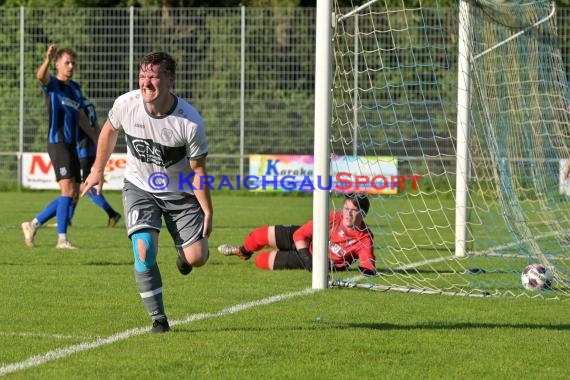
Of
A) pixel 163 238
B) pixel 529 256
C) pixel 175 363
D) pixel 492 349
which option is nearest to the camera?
pixel 175 363

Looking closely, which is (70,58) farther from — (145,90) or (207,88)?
(207,88)

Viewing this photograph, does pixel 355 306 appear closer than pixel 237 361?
No

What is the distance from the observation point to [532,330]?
6.84 m

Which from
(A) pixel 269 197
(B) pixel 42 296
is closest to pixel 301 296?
(B) pixel 42 296

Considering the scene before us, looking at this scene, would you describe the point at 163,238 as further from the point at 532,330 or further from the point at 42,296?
the point at 532,330

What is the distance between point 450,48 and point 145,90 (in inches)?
656

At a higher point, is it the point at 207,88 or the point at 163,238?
the point at 207,88

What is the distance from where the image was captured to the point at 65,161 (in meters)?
11.8

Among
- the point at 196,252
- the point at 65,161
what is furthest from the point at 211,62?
the point at 196,252

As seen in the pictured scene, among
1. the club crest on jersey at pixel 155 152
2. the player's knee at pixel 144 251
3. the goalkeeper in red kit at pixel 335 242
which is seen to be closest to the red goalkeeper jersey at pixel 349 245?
the goalkeeper in red kit at pixel 335 242

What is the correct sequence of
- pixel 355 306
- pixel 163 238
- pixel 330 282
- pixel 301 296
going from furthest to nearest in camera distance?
pixel 163 238 < pixel 330 282 < pixel 301 296 < pixel 355 306

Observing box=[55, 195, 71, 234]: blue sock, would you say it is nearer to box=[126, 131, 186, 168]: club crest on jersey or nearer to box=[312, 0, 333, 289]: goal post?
box=[312, 0, 333, 289]: goal post

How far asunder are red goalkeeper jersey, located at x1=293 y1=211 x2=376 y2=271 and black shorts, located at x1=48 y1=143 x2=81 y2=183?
3.27m

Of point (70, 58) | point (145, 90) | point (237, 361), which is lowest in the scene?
point (237, 361)
